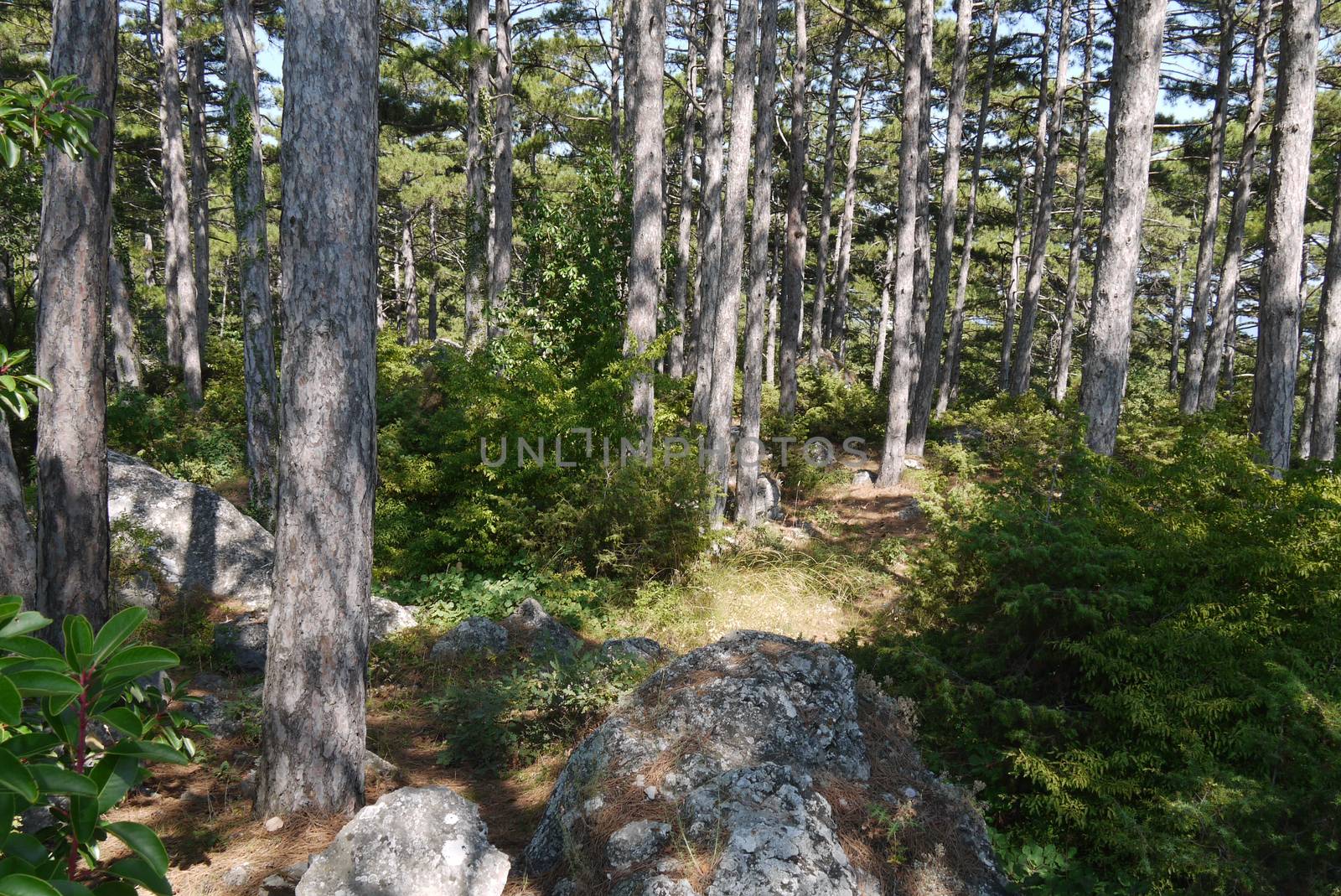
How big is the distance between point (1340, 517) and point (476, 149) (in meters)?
13.6

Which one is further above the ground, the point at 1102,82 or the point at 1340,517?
the point at 1102,82

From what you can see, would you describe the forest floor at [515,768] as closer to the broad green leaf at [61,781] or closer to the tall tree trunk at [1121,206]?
the tall tree trunk at [1121,206]

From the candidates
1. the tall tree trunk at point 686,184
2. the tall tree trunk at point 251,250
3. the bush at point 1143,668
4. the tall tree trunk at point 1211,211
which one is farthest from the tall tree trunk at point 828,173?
the bush at point 1143,668

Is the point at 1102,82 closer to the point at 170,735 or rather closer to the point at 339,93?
the point at 339,93

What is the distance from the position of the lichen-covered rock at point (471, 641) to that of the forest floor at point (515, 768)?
8.2 inches

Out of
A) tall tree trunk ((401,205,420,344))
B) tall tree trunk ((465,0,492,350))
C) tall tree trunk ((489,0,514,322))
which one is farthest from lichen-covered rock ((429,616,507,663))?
tall tree trunk ((401,205,420,344))

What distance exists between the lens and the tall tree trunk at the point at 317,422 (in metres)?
3.77

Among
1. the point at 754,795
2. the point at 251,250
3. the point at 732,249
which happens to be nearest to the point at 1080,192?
the point at 732,249

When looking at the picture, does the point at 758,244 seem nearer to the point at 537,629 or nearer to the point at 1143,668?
the point at 537,629

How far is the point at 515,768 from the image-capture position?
4719mm

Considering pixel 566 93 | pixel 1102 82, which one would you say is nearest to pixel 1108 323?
pixel 1102 82

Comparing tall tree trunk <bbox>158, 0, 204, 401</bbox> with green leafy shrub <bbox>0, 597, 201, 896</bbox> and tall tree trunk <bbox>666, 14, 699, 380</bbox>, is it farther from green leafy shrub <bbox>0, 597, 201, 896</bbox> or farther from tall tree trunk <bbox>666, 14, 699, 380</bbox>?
green leafy shrub <bbox>0, 597, 201, 896</bbox>

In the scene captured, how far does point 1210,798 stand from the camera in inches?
126

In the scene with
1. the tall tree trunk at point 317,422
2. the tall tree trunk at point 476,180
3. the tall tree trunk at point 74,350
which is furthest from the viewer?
the tall tree trunk at point 476,180
